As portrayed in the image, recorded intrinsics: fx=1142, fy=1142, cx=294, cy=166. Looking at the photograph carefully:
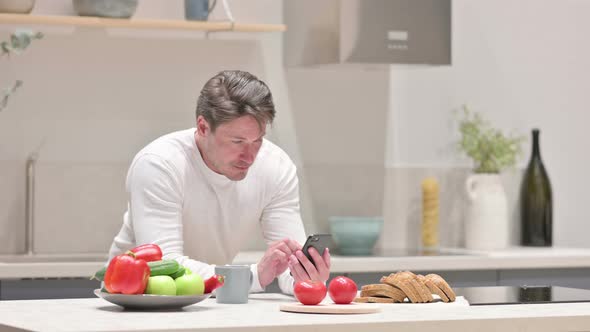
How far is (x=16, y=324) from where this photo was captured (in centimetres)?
231

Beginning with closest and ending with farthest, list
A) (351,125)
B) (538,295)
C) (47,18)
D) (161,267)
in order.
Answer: (161,267) < (538,295) < (47,18) < (351,125)

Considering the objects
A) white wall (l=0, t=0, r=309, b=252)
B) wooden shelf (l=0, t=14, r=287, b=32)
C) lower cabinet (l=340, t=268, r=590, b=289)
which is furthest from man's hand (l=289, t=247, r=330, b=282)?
white wall (l=0, t=0, r=309, b=252)

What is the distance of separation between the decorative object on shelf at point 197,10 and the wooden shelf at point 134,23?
2.0 inches

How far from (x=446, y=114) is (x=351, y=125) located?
485 millimetres

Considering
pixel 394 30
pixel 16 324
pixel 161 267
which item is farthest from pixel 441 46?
pixel 16 324

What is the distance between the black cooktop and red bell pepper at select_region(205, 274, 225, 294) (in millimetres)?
642

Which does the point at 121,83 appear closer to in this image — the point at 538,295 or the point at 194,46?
the point at 194,46

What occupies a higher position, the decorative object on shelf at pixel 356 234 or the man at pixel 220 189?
the man at pixel 220 189

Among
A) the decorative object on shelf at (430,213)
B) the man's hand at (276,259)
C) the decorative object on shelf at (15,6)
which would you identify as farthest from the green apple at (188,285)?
the decorative object on shelf at (430,213)

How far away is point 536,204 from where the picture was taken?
5.41m

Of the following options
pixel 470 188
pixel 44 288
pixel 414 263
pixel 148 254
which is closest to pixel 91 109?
pixel 44 288

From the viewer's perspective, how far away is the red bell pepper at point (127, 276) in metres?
2.50

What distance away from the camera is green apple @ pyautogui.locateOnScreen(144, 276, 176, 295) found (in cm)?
254

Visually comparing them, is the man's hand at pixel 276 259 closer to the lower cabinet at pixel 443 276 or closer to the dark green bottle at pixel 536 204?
the lower cabinet at pixel 443 276
